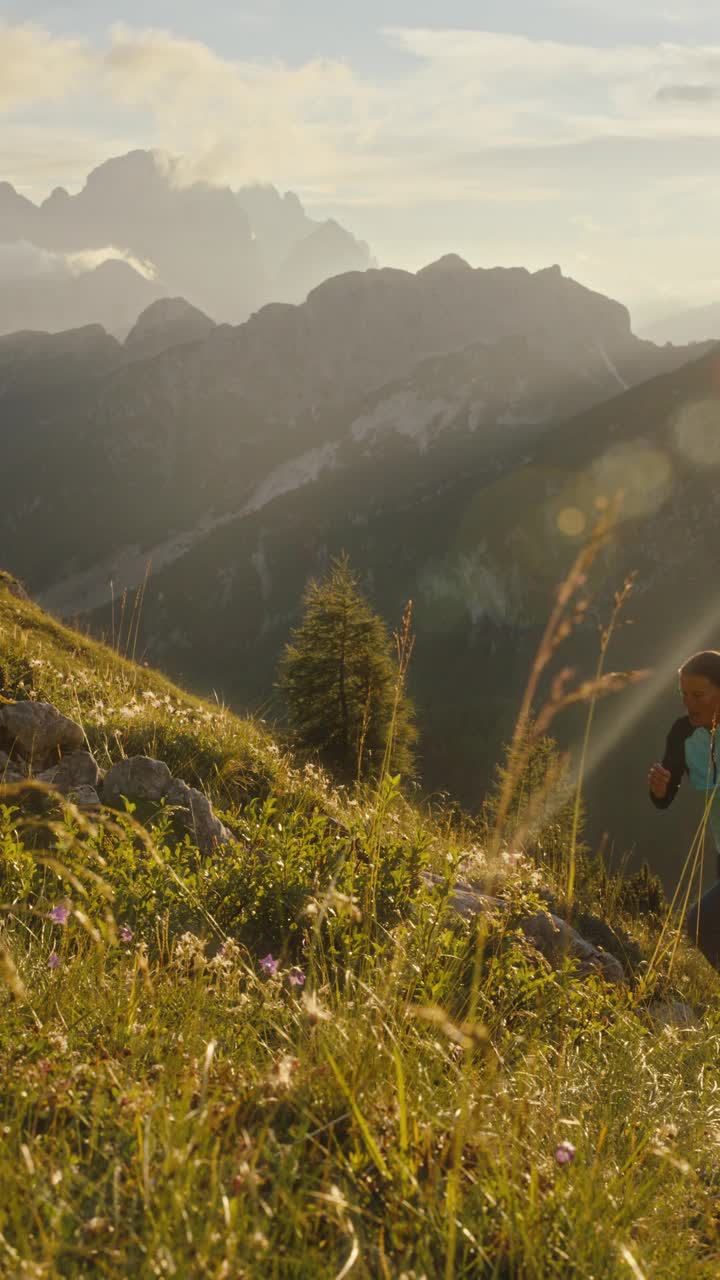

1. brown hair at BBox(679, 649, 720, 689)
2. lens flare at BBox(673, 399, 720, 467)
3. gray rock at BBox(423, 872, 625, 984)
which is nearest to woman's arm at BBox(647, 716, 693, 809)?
brown hair at BBox(679, 649, 720, 689)

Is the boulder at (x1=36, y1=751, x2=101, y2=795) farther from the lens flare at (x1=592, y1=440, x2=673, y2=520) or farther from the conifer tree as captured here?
the lens flare at (x1=592, y1=440, x2=673, y2=520)

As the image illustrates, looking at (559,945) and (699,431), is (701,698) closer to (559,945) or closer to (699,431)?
(559,945)

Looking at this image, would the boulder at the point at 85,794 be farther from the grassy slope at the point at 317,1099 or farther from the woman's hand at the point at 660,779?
the woman's hand at the point at 660,779

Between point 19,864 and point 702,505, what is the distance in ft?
619

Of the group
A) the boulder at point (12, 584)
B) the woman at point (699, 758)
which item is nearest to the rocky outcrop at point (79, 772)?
the woman at point (699, 758)

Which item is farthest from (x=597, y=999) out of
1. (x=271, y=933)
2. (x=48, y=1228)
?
(x=48, y=1228)

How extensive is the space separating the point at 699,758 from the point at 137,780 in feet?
14.3

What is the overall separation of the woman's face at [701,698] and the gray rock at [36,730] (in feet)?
16.0

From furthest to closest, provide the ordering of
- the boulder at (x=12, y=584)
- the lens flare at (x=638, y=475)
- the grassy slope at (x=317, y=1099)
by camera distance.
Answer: the lens flare at (x=638, y=475) → the boulder at (x=12, y=584) → the grassy slope at (x=317, y=1099)

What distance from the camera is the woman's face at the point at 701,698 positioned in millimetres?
6105

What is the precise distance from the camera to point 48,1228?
1909mm

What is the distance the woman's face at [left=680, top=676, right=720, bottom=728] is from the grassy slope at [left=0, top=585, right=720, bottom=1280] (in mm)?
2481

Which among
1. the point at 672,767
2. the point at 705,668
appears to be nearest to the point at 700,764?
the point at 672,767

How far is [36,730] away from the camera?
267 inches
